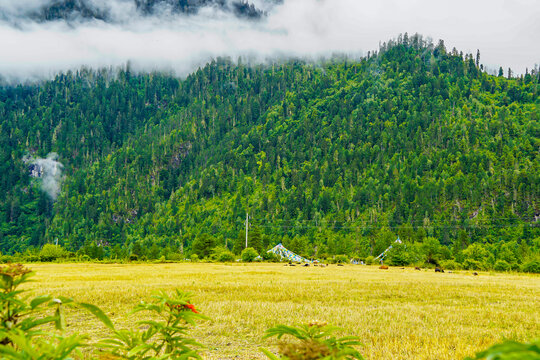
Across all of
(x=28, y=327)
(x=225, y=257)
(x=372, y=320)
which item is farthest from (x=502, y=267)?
(x=28, y=327)

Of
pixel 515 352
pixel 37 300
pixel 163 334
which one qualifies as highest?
pixel 515 352

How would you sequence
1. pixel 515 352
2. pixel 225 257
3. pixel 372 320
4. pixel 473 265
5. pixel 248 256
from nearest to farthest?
1. pixel 515 352
2. pixel 372 320
3. pixel 473 265
4. pixel 225 257
5. pixel 248 256

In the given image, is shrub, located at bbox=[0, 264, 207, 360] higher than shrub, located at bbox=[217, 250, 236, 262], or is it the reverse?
shrub, located at bbox=[0, 264, 207, 360]

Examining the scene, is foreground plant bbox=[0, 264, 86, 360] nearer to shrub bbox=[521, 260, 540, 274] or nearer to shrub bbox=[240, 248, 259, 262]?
shrub bbox=[521, 260, 540, 274]

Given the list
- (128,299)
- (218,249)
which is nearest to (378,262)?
(218,249)

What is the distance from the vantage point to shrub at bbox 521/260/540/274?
212 ft

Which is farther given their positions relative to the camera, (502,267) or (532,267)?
(502,267)

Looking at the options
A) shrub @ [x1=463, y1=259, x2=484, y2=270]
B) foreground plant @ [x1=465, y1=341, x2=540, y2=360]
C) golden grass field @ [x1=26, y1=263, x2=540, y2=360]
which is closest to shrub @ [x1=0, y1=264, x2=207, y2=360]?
foreground plant @ [x1=465, y1=341, x2=540, y2=360]

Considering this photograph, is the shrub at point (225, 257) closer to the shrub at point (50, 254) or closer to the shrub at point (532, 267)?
the shrub at point (50, 254)

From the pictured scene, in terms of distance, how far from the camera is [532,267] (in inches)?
2569

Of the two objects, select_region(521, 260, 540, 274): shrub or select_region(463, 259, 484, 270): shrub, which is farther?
select_region(463, 259, 484, 270): shrub

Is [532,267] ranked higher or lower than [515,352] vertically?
lower

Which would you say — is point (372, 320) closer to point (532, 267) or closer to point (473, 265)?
point (532, 267)

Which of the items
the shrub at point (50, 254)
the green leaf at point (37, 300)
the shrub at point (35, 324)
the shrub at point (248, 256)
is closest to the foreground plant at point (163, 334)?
the shrub at point (35, 324)
